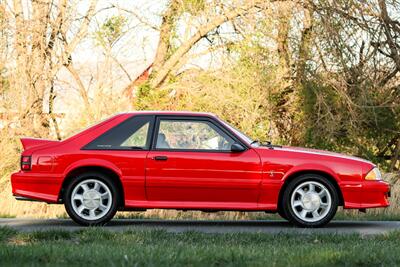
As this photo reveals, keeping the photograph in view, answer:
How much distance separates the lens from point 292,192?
11.3 m

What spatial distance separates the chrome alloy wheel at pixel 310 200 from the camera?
1131 cm

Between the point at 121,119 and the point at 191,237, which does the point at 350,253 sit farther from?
the point at 121,119

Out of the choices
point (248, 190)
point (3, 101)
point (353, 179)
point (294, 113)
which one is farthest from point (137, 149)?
point (294, 113)

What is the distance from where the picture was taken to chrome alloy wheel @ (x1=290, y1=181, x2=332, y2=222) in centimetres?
1131

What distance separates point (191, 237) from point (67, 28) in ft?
40.8

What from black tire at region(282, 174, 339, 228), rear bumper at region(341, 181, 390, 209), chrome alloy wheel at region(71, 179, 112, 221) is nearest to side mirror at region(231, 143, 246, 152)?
black tire at region(282, 174, 339, 228)

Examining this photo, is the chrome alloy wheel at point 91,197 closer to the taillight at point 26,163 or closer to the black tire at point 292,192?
the taillight at point 26,163

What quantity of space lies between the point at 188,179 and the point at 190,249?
3095mm

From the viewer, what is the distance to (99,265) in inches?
279

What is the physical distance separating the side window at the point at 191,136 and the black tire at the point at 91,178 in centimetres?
81

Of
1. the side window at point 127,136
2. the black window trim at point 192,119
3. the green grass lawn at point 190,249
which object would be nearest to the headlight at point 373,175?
the green grass lawn at point 190,249

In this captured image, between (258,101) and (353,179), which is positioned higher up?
(258,101)

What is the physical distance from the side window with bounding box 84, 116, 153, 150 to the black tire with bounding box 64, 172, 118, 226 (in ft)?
1.27

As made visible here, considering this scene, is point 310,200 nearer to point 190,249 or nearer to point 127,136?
point 127,136
